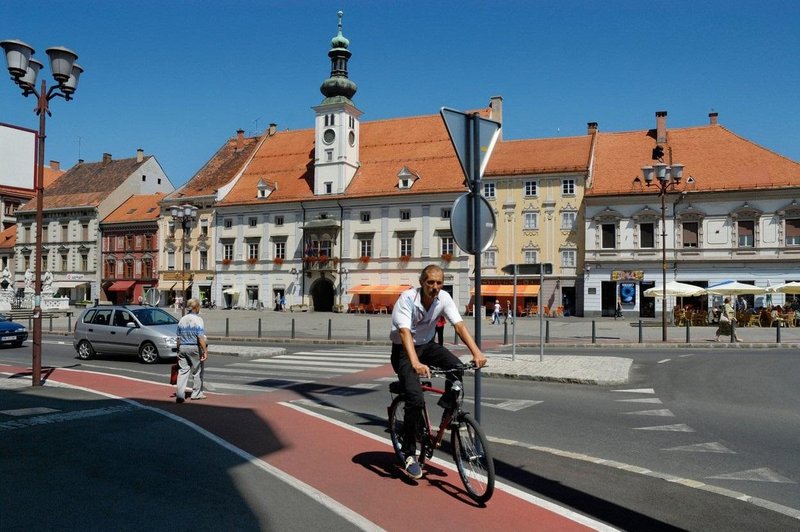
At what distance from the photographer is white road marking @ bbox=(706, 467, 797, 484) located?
6113mm

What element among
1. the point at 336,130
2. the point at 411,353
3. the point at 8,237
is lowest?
the point at 411,353

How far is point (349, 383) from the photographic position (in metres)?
13.1

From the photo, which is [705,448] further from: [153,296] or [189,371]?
[153,296]

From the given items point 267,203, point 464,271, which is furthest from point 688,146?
point 267,203

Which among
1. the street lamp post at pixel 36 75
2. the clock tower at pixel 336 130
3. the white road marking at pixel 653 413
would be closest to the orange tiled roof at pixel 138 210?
the clock tower at pixel 336 130

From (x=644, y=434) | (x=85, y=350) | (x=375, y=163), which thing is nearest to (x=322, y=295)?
(x=375, y=163)

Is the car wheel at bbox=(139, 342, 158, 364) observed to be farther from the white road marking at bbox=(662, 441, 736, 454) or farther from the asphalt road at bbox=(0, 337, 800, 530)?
the white road marking at bbox=(662, 441, 736, 454)

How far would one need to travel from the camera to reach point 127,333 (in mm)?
17266

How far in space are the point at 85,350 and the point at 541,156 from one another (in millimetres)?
41513

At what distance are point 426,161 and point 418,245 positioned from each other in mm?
7955

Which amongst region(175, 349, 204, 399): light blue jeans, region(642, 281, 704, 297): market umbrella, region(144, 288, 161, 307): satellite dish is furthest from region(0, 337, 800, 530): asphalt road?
region(144, 288, 161, 307): satellite dish

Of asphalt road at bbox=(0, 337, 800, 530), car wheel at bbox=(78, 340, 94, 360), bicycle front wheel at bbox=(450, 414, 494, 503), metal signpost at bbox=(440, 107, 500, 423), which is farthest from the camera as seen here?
car wheel at bbox=(78, 340, 94, 360)

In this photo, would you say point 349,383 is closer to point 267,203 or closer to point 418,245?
point 418,245

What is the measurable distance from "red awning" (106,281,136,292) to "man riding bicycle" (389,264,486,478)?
219 ft
